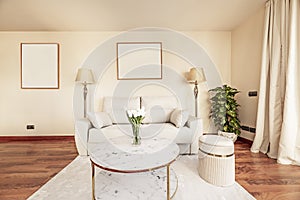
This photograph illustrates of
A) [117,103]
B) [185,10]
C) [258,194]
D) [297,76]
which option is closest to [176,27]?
[185,10]

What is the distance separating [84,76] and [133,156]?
262cm

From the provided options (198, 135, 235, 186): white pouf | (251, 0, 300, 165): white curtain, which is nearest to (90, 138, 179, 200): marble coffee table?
(198, 135, 235, 186): white pouf

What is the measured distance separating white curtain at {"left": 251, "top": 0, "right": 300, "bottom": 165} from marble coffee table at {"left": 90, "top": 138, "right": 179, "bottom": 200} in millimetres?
1664

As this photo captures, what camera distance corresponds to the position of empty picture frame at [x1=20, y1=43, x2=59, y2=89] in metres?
4.15

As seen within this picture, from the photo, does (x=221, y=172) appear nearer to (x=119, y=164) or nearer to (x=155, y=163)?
(x=155, y=163)

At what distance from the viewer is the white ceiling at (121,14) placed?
3.10m

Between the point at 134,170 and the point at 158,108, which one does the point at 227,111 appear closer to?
the point at 158,108

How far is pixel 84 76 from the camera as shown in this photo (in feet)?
12.6

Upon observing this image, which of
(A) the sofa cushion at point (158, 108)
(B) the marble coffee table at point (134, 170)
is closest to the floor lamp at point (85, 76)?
(A) the sofa cushion at point (158, 108)

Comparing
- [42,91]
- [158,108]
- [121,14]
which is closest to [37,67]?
[42,91]

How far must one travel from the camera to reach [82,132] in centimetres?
286

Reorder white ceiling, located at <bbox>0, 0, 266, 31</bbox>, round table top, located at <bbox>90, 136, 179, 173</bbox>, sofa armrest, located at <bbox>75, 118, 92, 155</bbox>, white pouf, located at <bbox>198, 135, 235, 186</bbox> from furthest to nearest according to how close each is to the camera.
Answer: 1. white ceiling, located at <bbox>0, 0, 266, 31</bbox>
2. sofa armrest, located at <bbox>75, 118, 92, 155</bbox>
3. white pouf, located at <bbox>198, 135, 235, 186</bbox>
4. round table top, located at <bbox>90, 136, 179, 173</bbox>

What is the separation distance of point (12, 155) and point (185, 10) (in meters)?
3.71

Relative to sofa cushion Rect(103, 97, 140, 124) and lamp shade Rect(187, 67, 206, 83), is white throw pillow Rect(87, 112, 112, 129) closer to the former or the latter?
sofa cushion Rect(103, 97, 140, 124)
